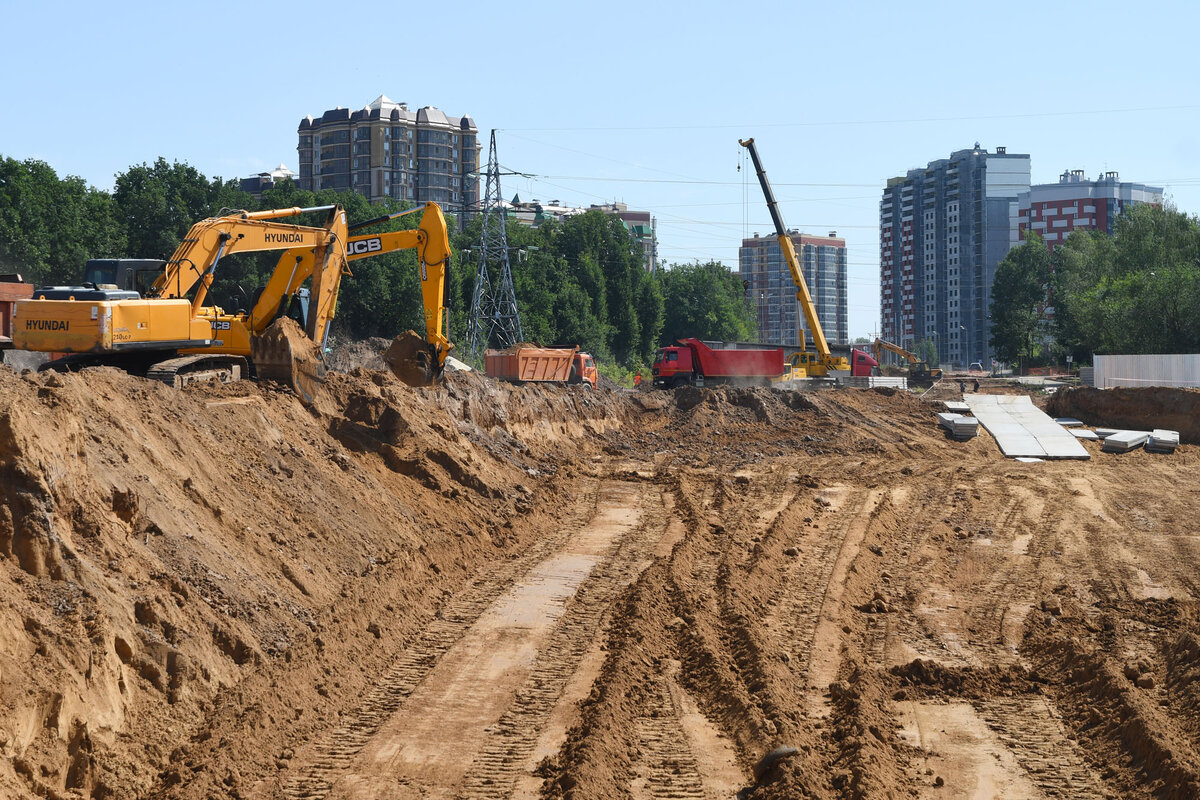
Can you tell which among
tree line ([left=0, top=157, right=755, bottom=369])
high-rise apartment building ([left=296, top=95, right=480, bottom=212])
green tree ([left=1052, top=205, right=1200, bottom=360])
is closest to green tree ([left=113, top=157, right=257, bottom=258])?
tree line ([left=0, top=157, right=755, bottom=369])

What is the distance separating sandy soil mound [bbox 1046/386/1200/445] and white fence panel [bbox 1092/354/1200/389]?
357 cm

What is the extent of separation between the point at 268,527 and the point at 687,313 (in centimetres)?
8956

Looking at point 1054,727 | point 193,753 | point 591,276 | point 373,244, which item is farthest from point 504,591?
point 591,276

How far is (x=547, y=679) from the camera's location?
8.35 meters

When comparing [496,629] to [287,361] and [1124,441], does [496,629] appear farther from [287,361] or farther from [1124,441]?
[1124,441]

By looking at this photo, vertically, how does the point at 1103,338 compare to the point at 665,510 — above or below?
above

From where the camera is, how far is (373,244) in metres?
19.3

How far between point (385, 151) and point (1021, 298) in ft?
250

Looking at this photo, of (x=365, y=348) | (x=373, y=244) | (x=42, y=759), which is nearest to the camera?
(x=42, y=759)

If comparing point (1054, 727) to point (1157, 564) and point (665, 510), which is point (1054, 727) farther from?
point (665, 510)

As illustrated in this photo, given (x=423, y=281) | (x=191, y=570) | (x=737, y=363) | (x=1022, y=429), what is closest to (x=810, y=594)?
(x=191, y=570)

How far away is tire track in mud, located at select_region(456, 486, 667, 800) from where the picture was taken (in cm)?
646

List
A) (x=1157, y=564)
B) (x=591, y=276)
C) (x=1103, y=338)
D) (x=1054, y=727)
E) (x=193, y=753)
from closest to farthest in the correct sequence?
(x=193, y=753), (x=1054, y=727), (x=1157, y=564), (x=1103, y=338), (x=591, y=276)

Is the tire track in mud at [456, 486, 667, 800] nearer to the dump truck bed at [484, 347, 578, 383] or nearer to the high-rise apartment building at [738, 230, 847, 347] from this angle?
the dump truck bed at [484, 347, 578, 383]
